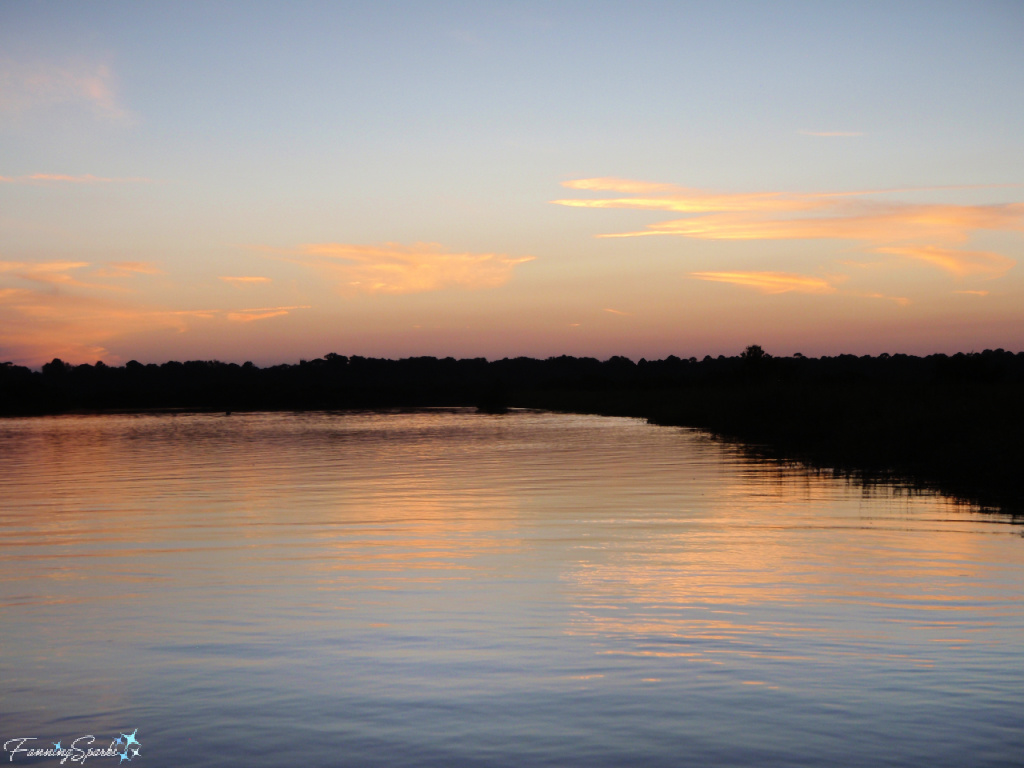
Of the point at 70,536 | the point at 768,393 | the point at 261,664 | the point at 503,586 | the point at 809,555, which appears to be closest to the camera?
the point at 261,664

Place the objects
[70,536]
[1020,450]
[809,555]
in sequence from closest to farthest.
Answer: [809,555] → [70,536] → [1020,450]

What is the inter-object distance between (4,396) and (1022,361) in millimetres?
149408

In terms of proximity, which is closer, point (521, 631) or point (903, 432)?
point (521, 631)

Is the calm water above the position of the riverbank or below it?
below

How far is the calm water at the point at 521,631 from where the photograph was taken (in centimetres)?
668

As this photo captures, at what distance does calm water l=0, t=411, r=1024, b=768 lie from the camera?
668 cm

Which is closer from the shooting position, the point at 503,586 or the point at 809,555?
the point at 503,586

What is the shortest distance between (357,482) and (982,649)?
2034 cm

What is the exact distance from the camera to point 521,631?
9680 millimetres

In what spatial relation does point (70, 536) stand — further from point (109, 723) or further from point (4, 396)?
point (4, 396)

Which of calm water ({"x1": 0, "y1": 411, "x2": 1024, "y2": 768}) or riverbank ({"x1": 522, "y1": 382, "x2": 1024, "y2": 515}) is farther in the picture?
riverbank ({"x1": 522, "y1": 382, "x2": 1024, "y2": 515})

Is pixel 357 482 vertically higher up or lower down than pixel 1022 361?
lower down

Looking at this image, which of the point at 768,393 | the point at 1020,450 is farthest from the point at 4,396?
the point at 1020,450

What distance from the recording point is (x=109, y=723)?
23.2 ft
